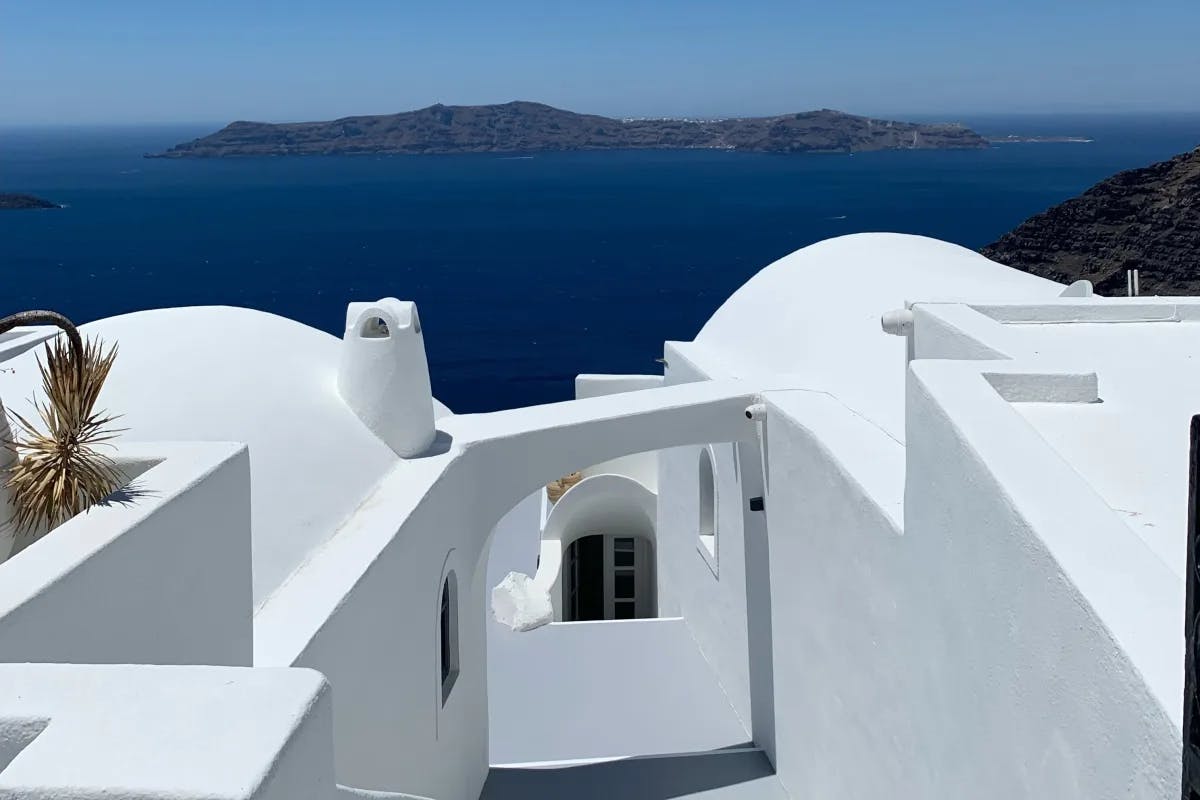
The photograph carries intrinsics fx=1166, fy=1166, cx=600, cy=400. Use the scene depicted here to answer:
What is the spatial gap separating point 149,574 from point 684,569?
10.9 meters

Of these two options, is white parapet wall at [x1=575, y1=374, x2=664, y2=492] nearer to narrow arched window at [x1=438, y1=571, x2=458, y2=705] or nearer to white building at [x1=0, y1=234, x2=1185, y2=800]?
white building at [x1=0, y1=234, x2=1185, y2=800]

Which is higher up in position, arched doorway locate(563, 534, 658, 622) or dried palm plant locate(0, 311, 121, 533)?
dried palm plant locate(0, 311, 121, 533)

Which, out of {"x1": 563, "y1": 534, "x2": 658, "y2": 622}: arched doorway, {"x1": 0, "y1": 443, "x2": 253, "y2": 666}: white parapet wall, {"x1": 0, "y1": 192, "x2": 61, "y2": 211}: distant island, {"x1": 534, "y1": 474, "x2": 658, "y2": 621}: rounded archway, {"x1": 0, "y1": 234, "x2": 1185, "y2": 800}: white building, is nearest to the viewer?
{"x1": 0, "y1": 234, "x2": 1185, "y2": 800}: white building

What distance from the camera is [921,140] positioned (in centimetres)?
16875

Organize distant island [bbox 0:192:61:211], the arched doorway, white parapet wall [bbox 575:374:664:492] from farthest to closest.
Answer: distant island [bbox 0:192:61:211] < the arched doorway < white parapet wall [bbox 575:374:664:492]

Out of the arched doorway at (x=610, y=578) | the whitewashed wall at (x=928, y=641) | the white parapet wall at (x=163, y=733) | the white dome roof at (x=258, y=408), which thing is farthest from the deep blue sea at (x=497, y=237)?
the white parapet wall at (x=163, y=733)

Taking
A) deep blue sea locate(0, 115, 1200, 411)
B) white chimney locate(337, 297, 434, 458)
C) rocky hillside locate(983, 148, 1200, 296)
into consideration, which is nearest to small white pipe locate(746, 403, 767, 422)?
white chimney locate(337, 297, 434, 458)

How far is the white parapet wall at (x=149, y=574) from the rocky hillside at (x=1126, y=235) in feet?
102

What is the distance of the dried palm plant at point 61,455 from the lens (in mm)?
4352

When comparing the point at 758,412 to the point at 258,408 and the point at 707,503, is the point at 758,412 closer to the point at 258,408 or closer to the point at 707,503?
the point at 707,503

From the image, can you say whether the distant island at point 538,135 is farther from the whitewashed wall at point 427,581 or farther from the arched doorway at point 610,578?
the whitewashed wall at point 427,581

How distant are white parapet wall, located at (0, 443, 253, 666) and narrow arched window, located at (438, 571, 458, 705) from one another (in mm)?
4533

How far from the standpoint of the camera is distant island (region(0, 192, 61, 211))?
319 feet

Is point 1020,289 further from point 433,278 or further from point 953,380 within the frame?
point 433,278
